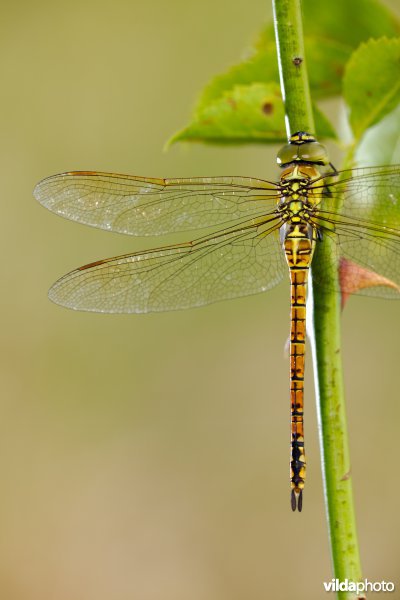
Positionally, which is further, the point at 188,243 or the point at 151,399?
the point at 151,399

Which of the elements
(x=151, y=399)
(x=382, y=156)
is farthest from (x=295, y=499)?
(x=151, y=399)

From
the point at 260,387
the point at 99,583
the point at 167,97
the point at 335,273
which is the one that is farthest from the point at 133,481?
the point at 335,273

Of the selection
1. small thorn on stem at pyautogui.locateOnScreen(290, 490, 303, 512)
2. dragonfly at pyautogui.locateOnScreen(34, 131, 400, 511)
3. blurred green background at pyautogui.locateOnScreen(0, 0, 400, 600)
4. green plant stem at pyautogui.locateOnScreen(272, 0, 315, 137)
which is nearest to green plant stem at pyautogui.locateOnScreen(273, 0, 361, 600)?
green plant stem at pyautogui.locateOnScreen(272, 0, 315, 137)

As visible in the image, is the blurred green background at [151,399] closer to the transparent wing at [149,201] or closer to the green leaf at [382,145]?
the transparent wing at [149,201]

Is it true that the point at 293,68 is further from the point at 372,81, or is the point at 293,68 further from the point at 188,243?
the point at 188,243

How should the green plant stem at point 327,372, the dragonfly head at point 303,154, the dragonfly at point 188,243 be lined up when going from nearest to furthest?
the green plant stem at point 327,372
the dragonfly head at point 303,154
the dragonfly at point 188,243

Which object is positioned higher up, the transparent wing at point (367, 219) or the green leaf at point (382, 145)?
the green leaf at point (382, 145)

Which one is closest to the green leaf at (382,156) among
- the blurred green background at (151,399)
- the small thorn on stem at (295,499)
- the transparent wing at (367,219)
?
the transparent wing at (367,219)
